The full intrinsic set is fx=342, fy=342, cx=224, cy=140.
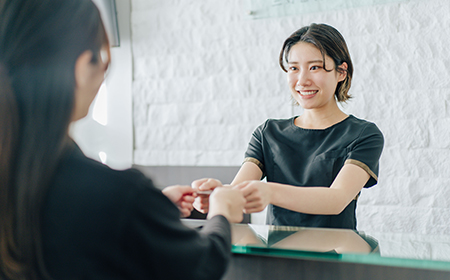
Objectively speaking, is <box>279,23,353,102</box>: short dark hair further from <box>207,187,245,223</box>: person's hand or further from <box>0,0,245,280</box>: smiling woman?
<box>0,0,245,280</box>: smiling woman

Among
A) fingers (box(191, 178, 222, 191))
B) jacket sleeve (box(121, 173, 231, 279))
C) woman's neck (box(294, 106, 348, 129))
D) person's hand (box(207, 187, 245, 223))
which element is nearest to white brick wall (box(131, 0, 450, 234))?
woman's neck (box(294, 106, 348, 129))

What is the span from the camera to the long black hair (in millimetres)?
365

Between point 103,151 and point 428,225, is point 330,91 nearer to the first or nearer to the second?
point 428,225

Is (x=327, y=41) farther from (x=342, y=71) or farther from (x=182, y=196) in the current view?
(x=182, y=196)

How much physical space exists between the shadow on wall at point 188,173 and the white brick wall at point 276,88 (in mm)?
35

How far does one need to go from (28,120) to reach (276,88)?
123cm

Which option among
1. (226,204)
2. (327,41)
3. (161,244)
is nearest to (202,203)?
(226,204)

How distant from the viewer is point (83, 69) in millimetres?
409

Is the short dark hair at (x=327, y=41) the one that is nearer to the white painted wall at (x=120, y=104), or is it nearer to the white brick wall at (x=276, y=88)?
the white brick wall at (x=276, y=88)

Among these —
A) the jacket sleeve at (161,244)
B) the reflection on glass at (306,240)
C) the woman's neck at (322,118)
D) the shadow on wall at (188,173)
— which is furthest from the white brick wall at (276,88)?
the jacket sleeve at (161,244)

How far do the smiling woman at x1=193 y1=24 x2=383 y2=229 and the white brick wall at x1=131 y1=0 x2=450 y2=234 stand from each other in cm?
42

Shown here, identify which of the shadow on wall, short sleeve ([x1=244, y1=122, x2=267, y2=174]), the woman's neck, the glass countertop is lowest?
the shadow on wall

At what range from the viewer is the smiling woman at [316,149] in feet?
2.66

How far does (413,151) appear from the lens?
1306 mm
